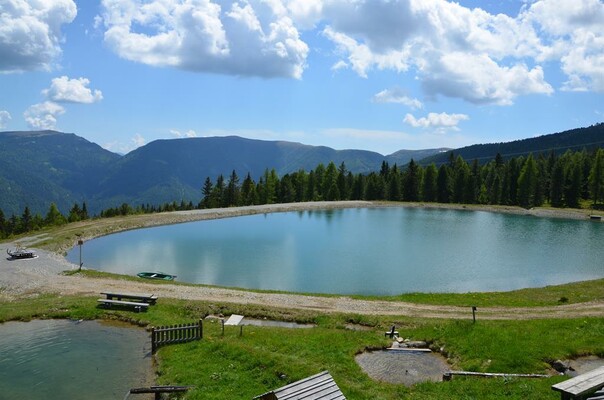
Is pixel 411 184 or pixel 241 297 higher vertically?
pixel 411 184

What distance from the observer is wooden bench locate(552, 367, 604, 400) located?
10805mm

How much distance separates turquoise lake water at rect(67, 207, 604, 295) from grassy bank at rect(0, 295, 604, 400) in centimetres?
1564

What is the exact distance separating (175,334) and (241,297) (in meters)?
11.1

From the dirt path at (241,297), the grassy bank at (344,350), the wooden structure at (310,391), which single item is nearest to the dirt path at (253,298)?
the dirt path at (241,297)

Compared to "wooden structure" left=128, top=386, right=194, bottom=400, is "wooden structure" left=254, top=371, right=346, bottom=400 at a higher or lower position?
higher

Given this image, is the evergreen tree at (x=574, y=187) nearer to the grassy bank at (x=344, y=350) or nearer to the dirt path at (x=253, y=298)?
the dirt path at (x=253, y=298)

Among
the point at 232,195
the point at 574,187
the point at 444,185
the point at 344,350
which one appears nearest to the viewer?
the point at 344,350

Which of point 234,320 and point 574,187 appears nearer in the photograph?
point 234,320

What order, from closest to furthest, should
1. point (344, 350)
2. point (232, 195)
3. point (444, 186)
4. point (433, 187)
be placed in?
point (344, 350), point (232, 195), point (444, 186), point (433, 187)

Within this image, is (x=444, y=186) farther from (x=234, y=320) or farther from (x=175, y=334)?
(x=175, y=334)

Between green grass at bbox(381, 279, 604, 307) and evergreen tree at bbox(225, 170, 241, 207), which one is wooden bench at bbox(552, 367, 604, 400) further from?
evergreen tree at bbox(225, 170, 241, 207)

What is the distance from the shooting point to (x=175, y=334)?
77.8 ft

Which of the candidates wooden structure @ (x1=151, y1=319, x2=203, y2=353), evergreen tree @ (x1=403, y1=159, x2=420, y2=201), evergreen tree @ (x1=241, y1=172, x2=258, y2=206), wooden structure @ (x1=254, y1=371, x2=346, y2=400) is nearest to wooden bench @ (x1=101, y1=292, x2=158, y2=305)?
wooden structure @ (x1=151, y1=319, x2=203, y2=353)

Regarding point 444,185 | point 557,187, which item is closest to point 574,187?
point 557,187
